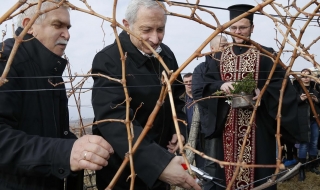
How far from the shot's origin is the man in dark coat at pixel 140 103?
1876mm

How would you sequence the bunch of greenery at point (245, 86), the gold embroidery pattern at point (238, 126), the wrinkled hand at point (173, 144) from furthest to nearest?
the gold embroidery pattern at point (238, 126), the bunch of greenery at point (245, 86), the wrinkled hand at point (173, 144)

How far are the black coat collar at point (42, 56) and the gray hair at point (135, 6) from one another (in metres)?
0.46

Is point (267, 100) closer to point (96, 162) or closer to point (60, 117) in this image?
point (60, 117)

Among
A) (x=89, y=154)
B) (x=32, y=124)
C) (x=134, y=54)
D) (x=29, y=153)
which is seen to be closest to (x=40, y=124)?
(x=32, y=124)

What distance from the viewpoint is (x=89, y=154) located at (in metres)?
1.53

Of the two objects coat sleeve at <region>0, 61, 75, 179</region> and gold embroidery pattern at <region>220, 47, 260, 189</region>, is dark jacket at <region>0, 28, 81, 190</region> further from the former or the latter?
gold embroidery pattern at <region>220, 47, 260, 189</region>

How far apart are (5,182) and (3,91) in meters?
0.41

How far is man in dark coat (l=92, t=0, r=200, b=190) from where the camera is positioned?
1876 mm

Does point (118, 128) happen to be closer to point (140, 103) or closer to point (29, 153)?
point (140, 103)

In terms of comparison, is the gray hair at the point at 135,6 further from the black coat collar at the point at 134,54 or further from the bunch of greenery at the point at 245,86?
the bunch of greenery at the point at 245,86

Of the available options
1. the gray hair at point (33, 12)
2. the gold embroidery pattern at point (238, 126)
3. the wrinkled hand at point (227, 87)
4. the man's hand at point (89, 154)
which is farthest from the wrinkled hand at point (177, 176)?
the gold embroidery pattern at point (238, 126)

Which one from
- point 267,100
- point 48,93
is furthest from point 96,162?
point 267,100

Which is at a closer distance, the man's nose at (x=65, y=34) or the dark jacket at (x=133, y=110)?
the dark jacket at (x=133, y=110)

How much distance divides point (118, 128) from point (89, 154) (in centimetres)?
46
